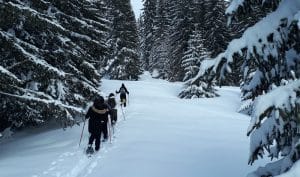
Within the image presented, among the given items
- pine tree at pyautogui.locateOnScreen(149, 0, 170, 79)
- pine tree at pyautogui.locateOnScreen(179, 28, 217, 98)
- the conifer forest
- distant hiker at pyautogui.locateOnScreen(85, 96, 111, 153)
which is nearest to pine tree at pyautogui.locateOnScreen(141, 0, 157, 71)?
pine tree at pyautogui.locateOnScreen(149, 0, 170, 79)

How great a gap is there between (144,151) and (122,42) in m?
35.5

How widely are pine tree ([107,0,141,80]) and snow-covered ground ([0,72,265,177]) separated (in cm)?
2553

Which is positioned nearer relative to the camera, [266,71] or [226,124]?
[266,71]

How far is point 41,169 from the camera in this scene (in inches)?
466

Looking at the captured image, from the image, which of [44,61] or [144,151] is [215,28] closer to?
[44,61]

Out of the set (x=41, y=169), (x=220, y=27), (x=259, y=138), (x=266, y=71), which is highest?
(x=220, y=27)

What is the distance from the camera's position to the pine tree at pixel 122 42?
47850 mm

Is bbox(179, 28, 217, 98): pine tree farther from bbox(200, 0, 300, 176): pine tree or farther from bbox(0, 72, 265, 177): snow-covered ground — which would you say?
bbox(200, 0, 300, 176): pine tree

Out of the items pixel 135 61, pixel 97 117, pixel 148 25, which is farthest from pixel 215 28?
pixel 97 117

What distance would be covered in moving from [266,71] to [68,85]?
537 inches

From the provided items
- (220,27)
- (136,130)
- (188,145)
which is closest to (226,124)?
(136,130)

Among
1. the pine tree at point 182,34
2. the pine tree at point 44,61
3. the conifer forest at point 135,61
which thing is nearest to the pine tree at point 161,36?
the pine tree at point 182,34

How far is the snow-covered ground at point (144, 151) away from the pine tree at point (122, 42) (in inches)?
1005

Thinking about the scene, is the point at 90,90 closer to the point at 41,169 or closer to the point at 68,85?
the point at 68,85
